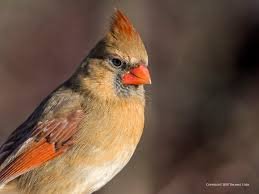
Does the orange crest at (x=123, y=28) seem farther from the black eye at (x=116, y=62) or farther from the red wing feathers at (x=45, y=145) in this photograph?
the red wing feathers at (x=45, y=145)

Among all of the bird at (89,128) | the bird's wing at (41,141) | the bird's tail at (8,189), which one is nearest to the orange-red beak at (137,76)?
the bird at (89,128)

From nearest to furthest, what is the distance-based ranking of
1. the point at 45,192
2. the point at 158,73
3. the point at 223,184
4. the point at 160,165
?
1. the point at 45,192
2. the point at 223,184
3. the point at 160,165
4. the point at 158,73

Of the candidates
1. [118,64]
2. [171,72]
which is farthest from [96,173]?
[171,72]

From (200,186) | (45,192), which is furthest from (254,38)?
(45,192)

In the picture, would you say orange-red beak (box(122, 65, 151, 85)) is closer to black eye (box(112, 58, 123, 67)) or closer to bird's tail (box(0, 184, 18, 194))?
black eye (box(112, 58, 123, 67))

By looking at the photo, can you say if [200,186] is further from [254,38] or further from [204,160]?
[254,38]

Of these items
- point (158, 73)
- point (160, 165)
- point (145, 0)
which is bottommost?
point (160, 165)

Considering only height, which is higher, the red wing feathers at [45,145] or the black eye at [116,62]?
the black eye at [116,62]
